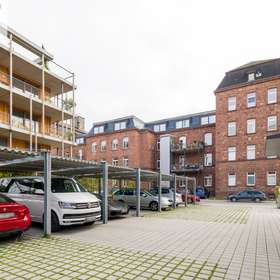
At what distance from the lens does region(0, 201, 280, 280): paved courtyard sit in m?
4.96

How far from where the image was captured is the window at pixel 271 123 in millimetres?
31219

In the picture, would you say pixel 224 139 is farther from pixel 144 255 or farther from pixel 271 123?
pixel 144 255

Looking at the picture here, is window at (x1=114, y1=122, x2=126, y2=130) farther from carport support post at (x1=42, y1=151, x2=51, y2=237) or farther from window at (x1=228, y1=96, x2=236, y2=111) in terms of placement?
carport support post at (x1=42, y1=151, x2=51, y2=237)

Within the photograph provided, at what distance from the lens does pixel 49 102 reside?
79.3ft

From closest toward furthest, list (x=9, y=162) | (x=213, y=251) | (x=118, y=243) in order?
(x=213, y=251) → (x=118, y=243) → (x=9, y=162)

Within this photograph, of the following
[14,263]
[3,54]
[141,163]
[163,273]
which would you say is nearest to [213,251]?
[163,273]

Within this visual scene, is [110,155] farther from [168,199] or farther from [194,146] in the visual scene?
[168,199]

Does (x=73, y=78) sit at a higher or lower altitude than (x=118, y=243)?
higher

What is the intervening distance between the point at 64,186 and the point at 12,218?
3067 mm

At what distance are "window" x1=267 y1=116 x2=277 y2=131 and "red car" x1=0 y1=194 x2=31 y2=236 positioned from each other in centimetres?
3083

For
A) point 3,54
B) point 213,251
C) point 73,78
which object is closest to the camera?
point 213,251

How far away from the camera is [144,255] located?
20.0 feet

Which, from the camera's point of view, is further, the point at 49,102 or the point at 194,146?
the point at 194,146

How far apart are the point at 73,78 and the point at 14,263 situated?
2276 centimetres
